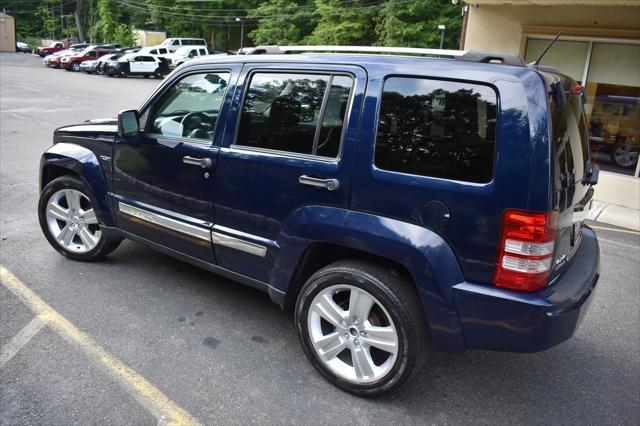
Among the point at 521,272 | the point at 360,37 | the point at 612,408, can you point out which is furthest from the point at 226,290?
the point at 360,37

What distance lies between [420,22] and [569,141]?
106 ft

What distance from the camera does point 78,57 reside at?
38188 millimetres

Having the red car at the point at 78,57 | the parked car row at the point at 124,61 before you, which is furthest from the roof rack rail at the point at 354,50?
the red car at the point at 78,57

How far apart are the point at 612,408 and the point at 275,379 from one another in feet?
6.44

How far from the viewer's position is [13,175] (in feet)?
25.0

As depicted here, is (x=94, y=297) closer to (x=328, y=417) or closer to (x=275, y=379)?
(x=275, y=379)

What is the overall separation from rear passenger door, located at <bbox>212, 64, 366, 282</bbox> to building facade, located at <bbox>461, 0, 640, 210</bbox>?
7047 mm

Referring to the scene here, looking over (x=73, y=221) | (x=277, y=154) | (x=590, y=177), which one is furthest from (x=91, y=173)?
(x=590, y=177)

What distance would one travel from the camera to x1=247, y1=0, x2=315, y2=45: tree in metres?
44.7

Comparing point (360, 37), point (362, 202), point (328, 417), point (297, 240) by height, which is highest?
point (360, 37)

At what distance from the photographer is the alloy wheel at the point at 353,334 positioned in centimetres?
283

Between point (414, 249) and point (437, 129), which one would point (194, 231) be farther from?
point (437, 129)

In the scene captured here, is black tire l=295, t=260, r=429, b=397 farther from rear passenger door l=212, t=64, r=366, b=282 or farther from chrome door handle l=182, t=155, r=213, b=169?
chrome door handle l=182, t=155, r=213, b=169

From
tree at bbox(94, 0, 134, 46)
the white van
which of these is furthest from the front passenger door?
tree at bbox(94, 0, 134, 46)
